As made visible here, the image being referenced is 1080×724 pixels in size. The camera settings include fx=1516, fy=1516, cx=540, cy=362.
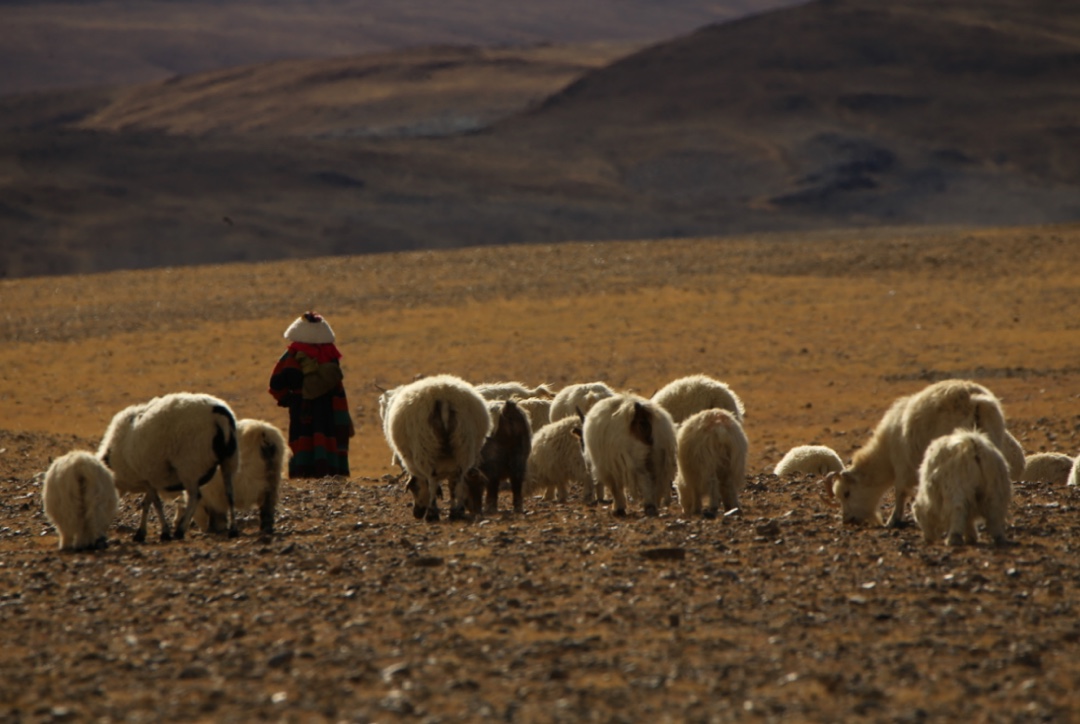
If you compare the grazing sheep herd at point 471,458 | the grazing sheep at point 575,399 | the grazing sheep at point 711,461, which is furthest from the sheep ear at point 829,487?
the grazing sheep at point 575,399

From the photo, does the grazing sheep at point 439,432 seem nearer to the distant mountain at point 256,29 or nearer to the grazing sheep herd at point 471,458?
the grazing sheep herd at point 471,458

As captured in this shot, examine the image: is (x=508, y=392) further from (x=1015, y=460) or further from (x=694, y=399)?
(x=1015, y=460)

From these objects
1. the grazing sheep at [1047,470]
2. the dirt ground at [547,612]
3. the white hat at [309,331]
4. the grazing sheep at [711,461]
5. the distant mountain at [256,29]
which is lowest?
the grazing sheep at [1047,470]

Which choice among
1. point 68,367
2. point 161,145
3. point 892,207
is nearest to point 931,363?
point 68,367

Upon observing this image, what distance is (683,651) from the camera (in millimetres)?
6930

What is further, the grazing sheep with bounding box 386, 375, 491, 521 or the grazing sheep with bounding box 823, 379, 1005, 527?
the grazing sheep with bounding box 386, 375, 491, 521

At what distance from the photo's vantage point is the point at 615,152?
80.6m

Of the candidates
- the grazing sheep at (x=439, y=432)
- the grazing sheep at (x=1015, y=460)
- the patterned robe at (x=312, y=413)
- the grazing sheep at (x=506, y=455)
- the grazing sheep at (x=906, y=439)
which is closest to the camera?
the grazing sheep at (x=906, y=439)

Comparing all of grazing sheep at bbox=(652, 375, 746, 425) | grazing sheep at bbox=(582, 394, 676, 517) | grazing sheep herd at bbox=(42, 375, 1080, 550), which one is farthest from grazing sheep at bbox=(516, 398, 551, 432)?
grazing sheep at bbox=(582, 394, 676, 517)

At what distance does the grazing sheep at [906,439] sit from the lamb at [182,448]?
431 centimetres

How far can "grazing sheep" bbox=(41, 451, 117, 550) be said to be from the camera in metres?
10.1

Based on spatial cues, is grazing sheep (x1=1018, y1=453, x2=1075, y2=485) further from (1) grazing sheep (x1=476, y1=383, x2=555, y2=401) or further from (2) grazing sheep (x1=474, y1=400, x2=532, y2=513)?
(2) grazing sheep (x1=474, y1=400, x2=532, y2=513)

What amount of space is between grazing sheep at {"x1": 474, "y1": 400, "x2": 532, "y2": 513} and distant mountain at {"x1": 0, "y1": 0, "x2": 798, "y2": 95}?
144836mm

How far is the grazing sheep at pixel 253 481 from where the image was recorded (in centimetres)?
1096
